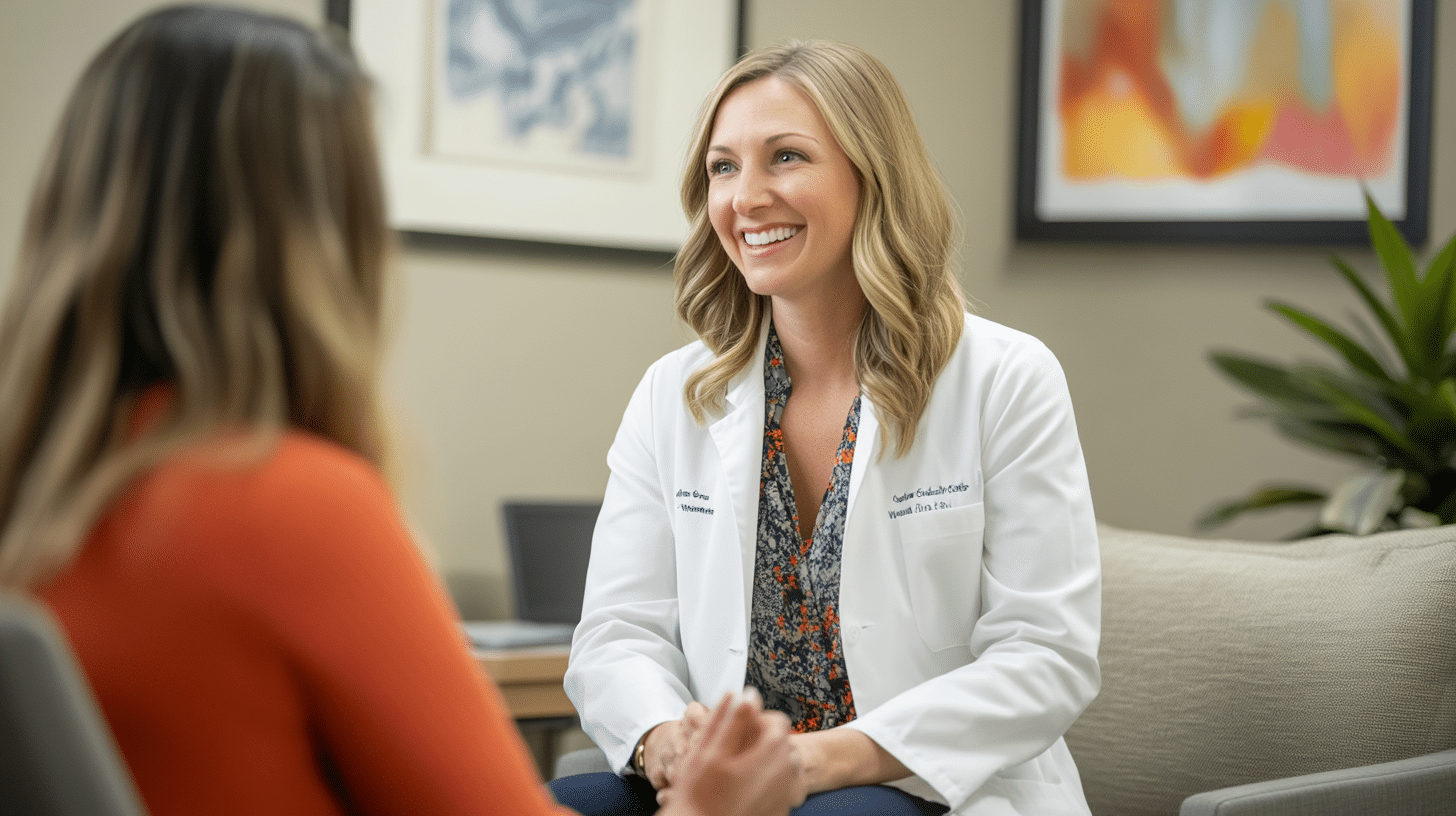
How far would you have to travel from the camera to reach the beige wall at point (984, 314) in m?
2.66

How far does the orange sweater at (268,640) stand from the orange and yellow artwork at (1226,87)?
2551 millimetres

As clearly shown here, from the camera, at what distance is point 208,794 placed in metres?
0.69

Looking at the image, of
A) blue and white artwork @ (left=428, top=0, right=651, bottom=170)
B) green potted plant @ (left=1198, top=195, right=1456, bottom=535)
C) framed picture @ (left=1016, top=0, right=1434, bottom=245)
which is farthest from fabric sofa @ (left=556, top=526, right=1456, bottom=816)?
blue and white artwork @ (left=428, top=0, right=651, bottom=170)

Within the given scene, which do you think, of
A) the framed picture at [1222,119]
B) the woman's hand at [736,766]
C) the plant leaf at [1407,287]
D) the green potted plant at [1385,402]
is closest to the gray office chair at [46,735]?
the woman's hand at [736,766]

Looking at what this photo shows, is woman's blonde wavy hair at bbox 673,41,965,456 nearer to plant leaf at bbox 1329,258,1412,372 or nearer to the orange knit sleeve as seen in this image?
the orange knit sleeve

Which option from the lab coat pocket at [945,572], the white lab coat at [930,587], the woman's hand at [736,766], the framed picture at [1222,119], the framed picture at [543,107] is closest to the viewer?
the woman's hand at [736,766]

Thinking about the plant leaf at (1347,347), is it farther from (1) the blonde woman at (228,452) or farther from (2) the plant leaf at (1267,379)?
(1) the blonde woman at (228,452)

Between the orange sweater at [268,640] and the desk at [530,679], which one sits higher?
the orange sweater at [268,640]

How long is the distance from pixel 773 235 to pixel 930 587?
20.1 inches

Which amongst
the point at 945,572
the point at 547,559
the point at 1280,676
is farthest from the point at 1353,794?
the point at 547,559

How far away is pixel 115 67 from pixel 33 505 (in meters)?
0.27

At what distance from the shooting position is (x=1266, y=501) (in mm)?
2543

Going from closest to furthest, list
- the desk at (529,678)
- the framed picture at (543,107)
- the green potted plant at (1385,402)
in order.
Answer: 1. the desk at (529,678)
2. the green potted plant at (1385,402)
3. the framed picture at (543,107)

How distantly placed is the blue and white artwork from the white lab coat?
1.21 m
